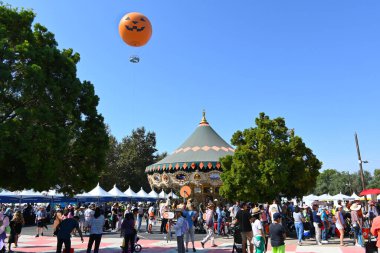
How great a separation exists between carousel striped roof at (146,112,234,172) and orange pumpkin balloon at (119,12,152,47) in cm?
2047

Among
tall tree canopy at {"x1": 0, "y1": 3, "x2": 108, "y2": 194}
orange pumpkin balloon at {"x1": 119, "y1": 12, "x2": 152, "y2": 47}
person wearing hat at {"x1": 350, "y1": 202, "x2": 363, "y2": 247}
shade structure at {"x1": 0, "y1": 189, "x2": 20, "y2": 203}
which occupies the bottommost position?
person wearing hat at {"x1": 350, "y1": 202, "x2": 363, "y2": 247}

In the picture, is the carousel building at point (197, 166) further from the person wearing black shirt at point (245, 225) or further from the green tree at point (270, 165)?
the person wearing black shirt at point (245, 225)

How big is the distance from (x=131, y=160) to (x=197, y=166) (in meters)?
31.3

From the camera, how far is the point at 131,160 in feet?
205

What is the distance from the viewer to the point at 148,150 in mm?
67062

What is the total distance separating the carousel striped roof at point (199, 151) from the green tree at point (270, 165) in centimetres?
1264

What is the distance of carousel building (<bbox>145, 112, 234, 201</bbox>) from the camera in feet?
109

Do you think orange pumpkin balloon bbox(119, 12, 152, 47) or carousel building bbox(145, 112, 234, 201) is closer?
orange pumpkin balloon bbox(119, 12, 152, 47)

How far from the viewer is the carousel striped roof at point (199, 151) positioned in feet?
109

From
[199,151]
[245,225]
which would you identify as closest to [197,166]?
[199,151]

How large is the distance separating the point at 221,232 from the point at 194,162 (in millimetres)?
14417

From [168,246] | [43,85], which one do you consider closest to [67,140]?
[43,85]

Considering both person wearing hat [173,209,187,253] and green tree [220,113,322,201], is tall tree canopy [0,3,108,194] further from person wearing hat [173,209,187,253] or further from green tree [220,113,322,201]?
green tree [220,113,322,201]

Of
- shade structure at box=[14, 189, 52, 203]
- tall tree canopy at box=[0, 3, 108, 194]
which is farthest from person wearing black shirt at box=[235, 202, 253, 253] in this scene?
shade structure at box=[14, 189, 52, 203]
